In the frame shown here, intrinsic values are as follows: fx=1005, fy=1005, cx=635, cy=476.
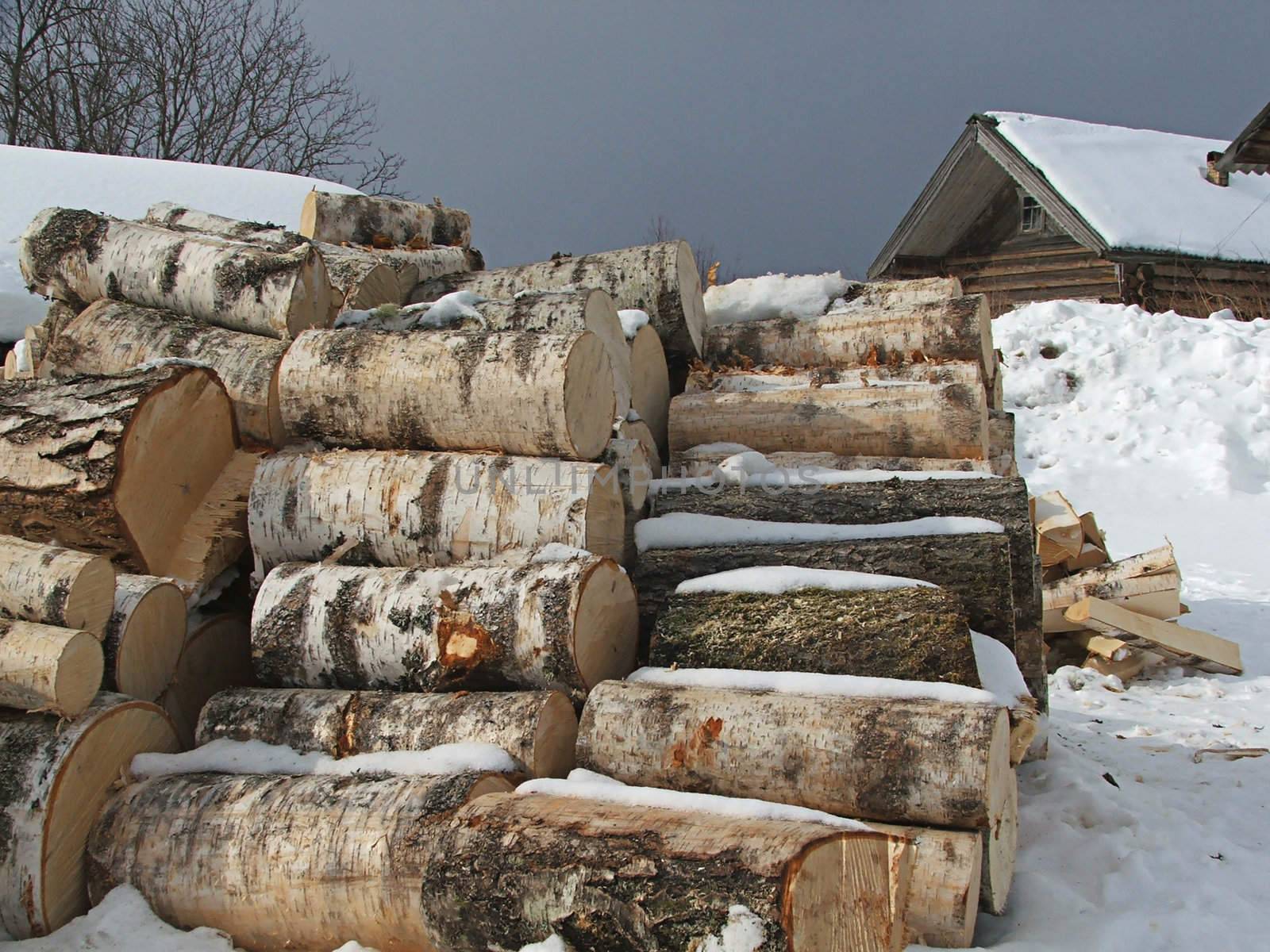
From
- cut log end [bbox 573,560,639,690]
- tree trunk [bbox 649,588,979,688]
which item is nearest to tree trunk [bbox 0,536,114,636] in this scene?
cut log end [bbox 573,560,639,690]

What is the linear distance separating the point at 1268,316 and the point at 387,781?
46.7 feet

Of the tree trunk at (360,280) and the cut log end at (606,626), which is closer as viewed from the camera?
the cut log end at (606,626)

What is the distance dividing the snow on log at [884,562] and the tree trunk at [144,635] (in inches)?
69.7

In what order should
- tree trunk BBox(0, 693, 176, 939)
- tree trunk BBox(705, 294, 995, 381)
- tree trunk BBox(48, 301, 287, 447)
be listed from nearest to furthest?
tree trunk BBox(0, 693, 176, 939), tree trunk BBox(48, 301, 287, 447), tree trunk BBox(705, 294, 995, 381)

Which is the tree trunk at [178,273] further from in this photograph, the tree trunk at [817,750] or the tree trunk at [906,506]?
the tree trunk at [817,750]

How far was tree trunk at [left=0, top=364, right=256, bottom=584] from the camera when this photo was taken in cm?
375

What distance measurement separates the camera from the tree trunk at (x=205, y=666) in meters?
3.89

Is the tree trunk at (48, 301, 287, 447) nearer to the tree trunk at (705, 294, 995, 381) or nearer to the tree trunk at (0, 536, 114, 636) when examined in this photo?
the tree trunk at (0, 536, 114, 636)

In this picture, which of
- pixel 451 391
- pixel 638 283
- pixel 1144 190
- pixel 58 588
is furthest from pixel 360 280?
pixel 1144 190

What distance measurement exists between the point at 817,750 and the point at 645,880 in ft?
2.68

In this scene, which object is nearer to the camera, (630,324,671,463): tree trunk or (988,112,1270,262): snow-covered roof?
(630,324,671,463): tree trunk

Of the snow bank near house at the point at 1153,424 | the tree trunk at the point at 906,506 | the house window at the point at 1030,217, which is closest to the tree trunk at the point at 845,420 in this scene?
the tree trunk at the point at 906,506

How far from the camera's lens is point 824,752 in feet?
9.81

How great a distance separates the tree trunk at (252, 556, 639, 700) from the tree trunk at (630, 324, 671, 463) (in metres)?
1.72
